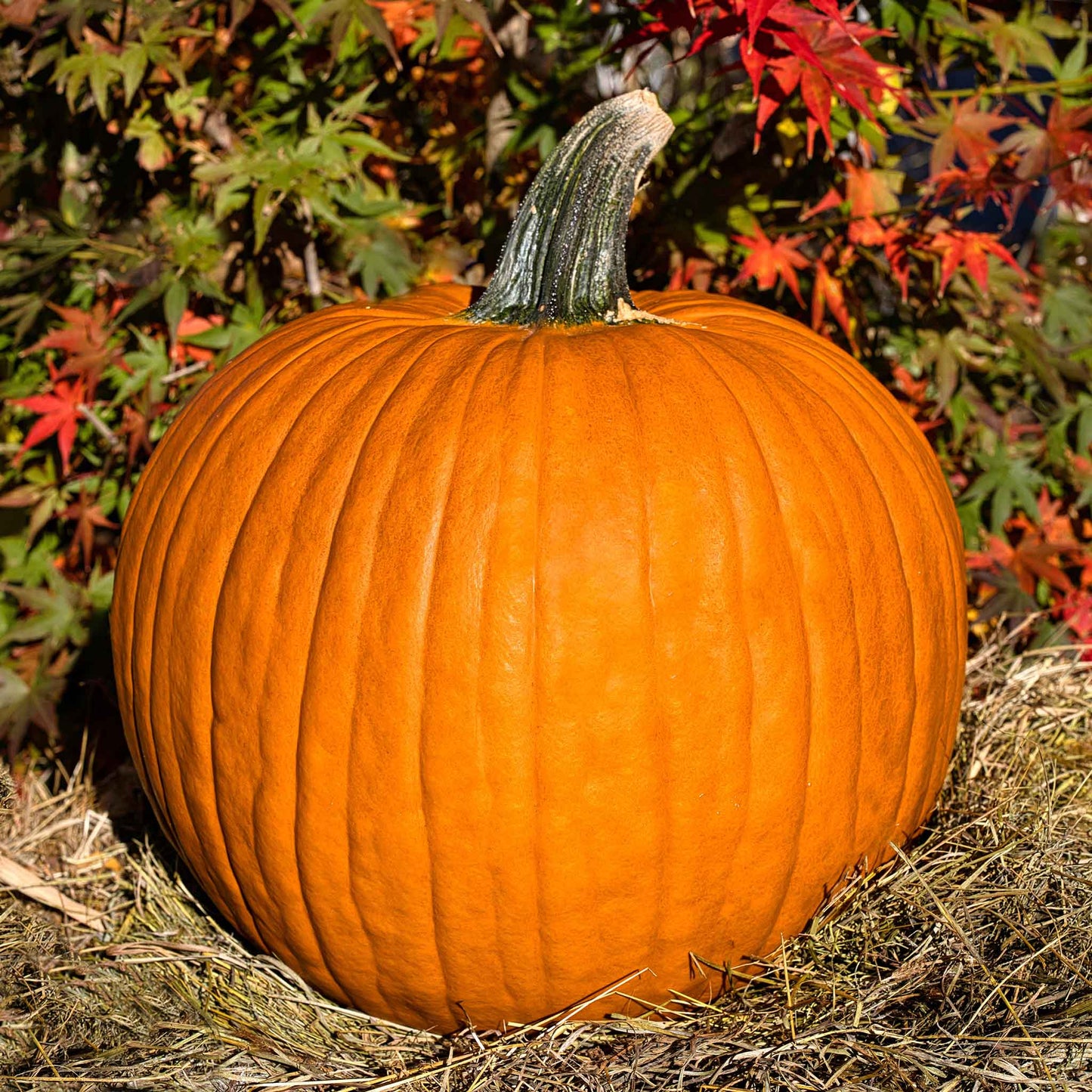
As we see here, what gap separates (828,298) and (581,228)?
108cm

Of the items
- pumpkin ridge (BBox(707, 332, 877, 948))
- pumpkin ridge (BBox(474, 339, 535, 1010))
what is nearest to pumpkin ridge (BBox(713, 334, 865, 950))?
pumpkin ridge (BBox(707, 332, 877, 948))

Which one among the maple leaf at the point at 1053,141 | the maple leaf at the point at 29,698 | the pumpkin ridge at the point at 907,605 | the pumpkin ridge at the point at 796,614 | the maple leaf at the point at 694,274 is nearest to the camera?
the pumpkin ridge at the point at 796,614

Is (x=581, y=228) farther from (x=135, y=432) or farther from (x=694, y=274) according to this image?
(x=135, y=432)

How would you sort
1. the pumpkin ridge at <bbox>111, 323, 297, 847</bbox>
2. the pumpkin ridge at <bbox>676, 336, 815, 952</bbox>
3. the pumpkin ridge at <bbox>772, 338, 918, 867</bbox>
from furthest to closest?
the pumpkin ridge at <bbox>111, 323, 297, 847</bbox> < the pumpkin ridge at <bbox>772, 338, 918, 867</bbox> < the pumpkin ridge at <bbox>676, 336, 815, 952</bbox>

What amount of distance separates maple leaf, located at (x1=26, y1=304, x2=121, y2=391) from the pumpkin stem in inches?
47.7

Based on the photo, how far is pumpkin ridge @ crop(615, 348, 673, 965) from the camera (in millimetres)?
1599

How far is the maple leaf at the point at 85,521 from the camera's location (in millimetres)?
2855

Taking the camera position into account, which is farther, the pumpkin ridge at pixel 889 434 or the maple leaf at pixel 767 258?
the maple leaf at pixel 767 258

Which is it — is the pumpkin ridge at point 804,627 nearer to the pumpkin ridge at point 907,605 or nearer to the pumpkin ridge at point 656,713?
the pumpkin ridge at point 907,605

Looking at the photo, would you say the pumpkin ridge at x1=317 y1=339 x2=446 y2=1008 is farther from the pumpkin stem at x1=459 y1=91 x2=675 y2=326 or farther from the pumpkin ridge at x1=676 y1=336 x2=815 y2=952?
the pumpkin ridge at x1=676 y1=336 x2=815 y2=952

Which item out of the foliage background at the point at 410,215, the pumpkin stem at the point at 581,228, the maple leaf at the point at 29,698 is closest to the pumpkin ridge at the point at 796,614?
the pumpkin stem at the point at 581,228

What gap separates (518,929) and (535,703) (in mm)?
368

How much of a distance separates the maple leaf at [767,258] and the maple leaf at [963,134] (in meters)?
0.35

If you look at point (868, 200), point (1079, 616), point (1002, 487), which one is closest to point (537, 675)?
point (868, 200)
